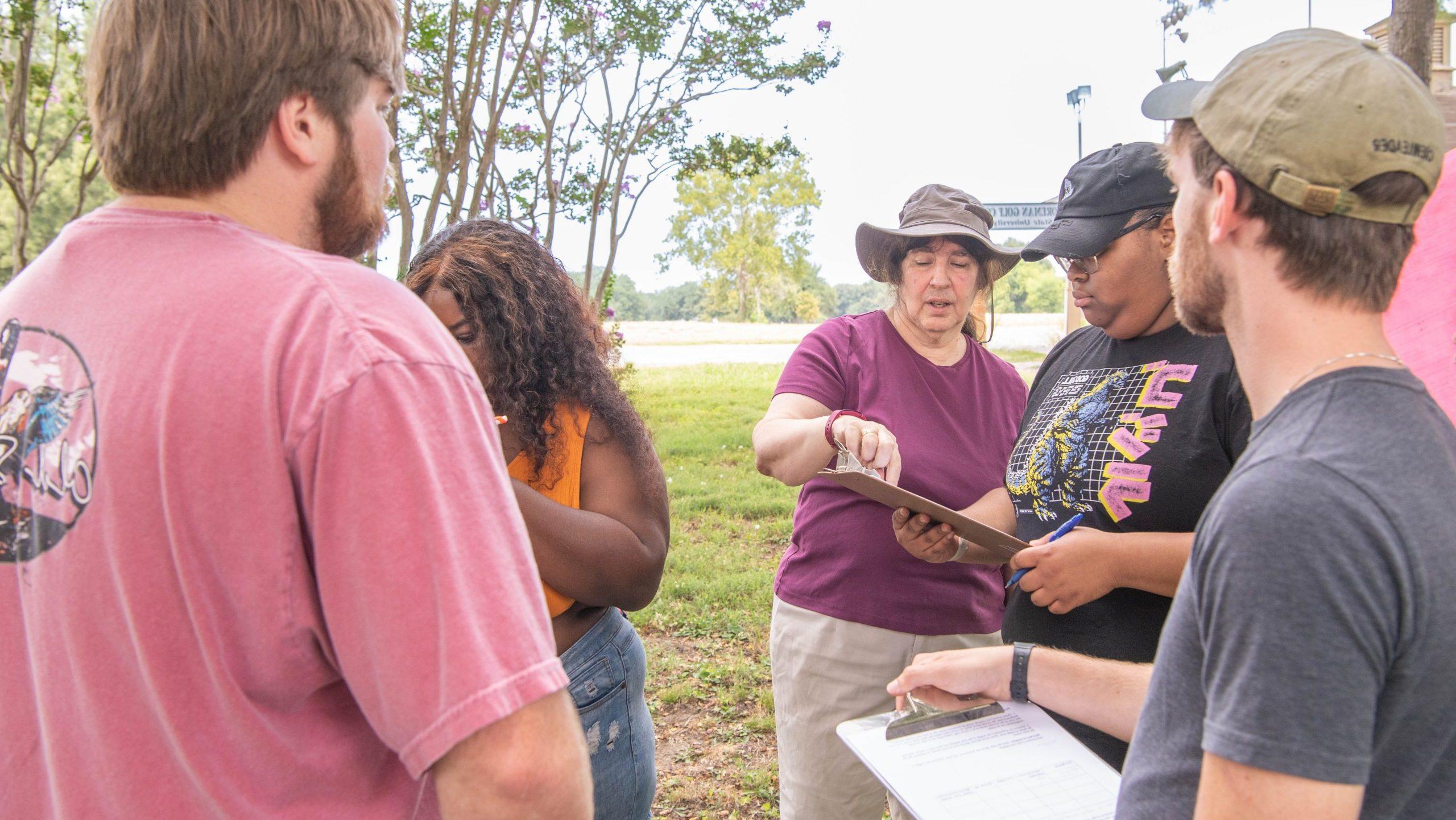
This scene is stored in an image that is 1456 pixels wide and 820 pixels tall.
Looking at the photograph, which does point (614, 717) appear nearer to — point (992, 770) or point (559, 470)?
point (559, 470)

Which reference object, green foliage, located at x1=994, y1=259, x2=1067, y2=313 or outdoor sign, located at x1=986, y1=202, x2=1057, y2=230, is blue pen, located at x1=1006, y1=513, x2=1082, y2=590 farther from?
green foliage, located at x1=994, y1=259, x2=1067, y2=313

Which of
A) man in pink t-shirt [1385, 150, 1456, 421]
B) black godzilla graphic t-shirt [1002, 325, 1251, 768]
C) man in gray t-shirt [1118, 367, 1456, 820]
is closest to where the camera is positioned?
man in gray t-shirt [1118, 367, 1456, 820]

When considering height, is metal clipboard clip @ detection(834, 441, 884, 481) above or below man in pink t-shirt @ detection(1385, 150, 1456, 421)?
below

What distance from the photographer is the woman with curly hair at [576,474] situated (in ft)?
6.48

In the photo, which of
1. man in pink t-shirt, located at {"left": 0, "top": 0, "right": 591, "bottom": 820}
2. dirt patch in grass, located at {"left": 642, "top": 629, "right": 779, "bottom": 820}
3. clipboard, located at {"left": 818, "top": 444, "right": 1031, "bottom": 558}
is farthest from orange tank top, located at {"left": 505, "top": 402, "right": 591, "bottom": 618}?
dirt patch in grass, located at {"left": 642, "top": 629, "right": 779, "bottom": 820}

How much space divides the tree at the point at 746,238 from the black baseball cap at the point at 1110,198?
124ft

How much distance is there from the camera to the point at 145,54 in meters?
1.01

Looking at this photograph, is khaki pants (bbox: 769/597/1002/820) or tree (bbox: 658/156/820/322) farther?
tree (bbox: 658/156/820/322)

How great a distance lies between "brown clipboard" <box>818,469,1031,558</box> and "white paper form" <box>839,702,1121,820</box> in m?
A: 0.39

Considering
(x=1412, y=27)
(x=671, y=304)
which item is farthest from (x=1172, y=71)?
(x=671, y=304)

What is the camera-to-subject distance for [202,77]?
3.32 feet

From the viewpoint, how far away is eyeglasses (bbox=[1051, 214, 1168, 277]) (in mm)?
2072

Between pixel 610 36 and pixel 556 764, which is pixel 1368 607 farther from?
pixel 610 36

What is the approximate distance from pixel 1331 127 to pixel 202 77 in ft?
3.92
